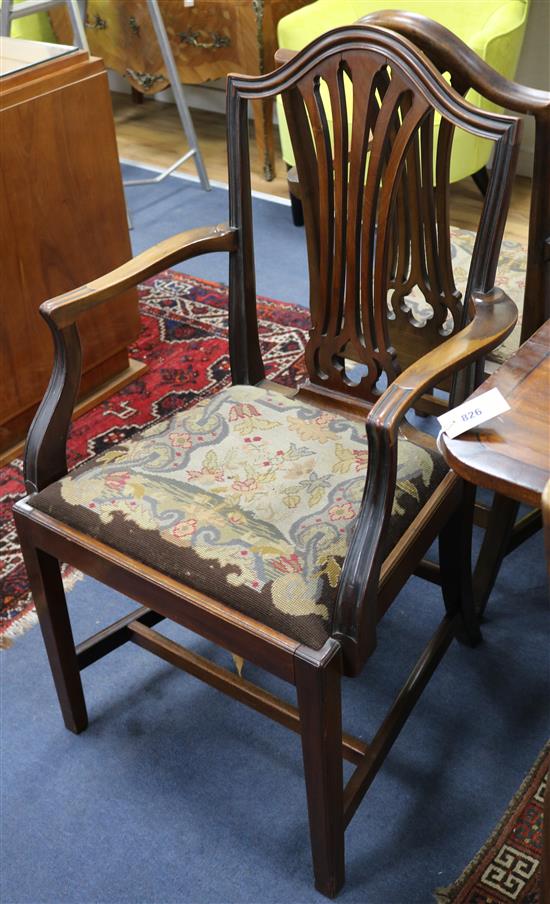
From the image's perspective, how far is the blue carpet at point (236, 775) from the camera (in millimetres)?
1373

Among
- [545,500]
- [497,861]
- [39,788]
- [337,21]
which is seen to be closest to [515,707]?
[497,861]

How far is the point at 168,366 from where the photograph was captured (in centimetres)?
256

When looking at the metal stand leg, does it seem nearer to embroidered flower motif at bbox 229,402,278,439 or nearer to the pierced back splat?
the pierced back splat

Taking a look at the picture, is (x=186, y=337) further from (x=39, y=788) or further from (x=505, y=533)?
(x=39, y=788)

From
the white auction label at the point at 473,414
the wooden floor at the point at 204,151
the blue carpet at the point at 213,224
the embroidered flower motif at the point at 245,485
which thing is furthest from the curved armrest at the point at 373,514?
the wooden floor at the point at 204,151

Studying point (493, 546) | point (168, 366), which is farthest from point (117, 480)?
point (168, 366)

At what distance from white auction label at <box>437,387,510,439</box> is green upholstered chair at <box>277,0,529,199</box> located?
199 centimetres

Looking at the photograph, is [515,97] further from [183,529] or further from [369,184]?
[183,529]

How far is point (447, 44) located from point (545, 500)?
2.73ft

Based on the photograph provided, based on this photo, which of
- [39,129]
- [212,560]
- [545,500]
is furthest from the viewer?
[39,129]

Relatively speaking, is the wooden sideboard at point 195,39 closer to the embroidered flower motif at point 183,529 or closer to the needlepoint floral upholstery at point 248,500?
the needlepoint floral upholstery at point 248,500

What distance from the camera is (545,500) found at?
0.70 meters

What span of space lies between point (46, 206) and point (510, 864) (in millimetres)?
1565

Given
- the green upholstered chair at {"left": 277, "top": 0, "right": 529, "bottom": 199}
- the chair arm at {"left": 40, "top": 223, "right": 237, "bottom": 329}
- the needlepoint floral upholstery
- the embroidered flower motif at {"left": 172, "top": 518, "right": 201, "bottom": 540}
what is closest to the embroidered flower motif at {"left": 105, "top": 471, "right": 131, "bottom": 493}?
the needlepoint floral upholstery
